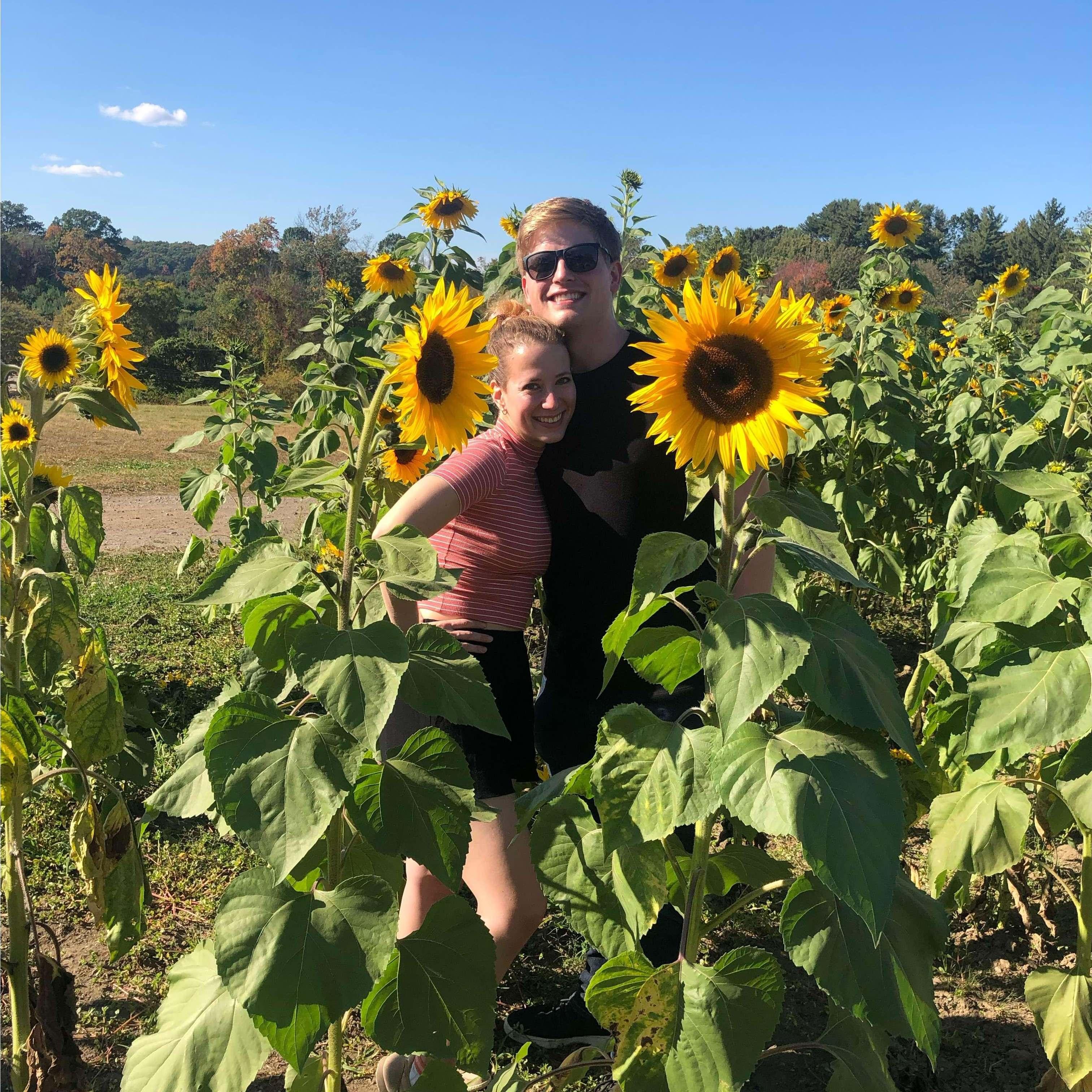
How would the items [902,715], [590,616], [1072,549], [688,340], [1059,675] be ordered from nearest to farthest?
1. [902,715]
2. [688,340]
3. [1059,675]
4. [1072,549]
5. [590,616]

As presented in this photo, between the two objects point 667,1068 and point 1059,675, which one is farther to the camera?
point 1059,675

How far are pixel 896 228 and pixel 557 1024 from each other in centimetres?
613

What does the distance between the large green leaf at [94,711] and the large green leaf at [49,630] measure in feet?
0.20

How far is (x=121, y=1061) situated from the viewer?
2.73 m

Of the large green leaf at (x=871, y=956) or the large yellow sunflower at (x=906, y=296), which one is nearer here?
the large green leaf at (x=871, y=956)

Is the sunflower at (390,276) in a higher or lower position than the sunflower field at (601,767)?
higher

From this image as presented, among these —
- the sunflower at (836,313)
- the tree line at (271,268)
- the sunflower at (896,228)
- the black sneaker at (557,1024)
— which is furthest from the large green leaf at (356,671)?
the tree line at (271,268)

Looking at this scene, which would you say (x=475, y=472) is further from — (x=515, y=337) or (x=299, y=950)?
(x=299, y=950)

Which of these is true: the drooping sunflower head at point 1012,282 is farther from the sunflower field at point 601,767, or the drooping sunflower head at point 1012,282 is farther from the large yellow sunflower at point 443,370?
the large yellow sunflower at point 443,370

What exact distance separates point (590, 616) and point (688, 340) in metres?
1.03

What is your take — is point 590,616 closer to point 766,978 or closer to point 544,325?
point 544,325

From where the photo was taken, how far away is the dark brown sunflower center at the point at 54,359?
2.62 meters

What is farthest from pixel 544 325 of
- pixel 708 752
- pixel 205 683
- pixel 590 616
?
pixel 205 683

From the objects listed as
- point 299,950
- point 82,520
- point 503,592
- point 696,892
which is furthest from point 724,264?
point 299,950
